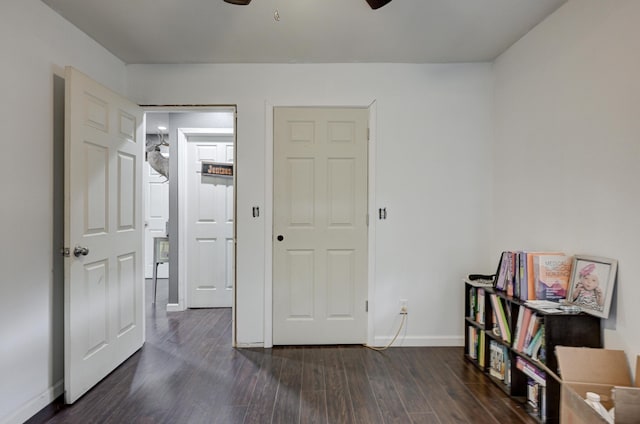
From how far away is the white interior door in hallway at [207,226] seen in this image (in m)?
3.94

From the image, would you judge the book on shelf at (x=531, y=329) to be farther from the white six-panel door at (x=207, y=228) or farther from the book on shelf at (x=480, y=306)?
the white six-panel door at (x=207, y=228)

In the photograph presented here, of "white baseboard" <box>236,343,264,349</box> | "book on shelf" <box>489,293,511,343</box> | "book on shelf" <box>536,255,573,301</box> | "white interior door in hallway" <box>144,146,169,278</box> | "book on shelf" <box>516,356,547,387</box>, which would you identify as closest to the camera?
"book on shelf" <box>516,356,547,387</box>

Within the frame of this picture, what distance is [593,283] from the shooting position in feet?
5.84

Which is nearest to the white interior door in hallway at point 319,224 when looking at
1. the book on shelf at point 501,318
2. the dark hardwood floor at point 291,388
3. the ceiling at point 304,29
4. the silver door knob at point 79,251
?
the dark hardwood floor at point 291,388

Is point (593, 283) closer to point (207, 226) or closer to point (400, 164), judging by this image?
point (400, 164)

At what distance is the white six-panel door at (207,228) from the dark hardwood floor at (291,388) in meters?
1.02

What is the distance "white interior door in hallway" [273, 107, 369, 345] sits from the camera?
9.41 feet

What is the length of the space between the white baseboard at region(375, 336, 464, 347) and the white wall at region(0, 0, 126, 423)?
236 cm

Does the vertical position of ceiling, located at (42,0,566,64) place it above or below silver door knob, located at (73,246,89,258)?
above

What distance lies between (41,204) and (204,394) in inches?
61.1

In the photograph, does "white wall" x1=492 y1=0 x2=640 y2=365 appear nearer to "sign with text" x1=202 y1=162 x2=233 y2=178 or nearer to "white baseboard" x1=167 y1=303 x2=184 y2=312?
"sign with text" x1=202 y1=162 x2=233 y2=178

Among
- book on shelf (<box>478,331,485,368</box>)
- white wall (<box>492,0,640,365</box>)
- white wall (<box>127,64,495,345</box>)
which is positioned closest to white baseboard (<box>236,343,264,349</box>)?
white wall (<box>127,64,495,345</box>)

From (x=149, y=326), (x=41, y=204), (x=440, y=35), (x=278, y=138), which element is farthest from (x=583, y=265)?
(x=149, y=326)

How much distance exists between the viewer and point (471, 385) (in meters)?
2.24
